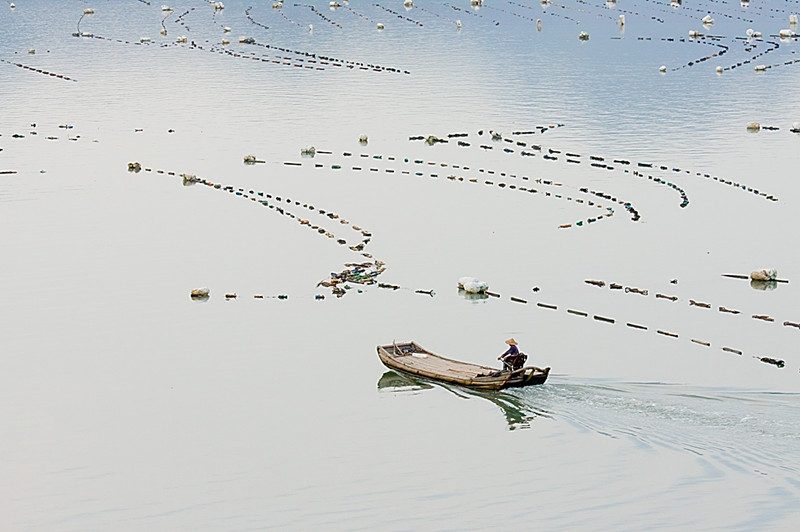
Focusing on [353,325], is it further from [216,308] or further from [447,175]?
[447,175]

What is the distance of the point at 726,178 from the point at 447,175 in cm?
838

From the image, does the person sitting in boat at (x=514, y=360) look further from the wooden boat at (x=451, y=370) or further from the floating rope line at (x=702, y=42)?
the floating rope line at (x=702, y=42)

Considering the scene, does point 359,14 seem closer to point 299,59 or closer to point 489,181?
point 299,59

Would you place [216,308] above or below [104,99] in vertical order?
below

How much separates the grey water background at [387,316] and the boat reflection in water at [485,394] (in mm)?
92

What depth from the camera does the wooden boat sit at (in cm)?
2417

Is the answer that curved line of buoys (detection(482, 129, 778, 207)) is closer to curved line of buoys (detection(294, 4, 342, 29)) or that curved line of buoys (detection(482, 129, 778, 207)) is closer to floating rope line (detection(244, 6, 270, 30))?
curved line of buoys (detection(294, 4, 342, 29))

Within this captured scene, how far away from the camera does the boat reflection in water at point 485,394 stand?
77.5 ft

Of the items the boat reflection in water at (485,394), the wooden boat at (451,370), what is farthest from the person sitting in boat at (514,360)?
the boat reflection in water at (485,394)

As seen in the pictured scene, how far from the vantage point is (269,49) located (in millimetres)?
74562

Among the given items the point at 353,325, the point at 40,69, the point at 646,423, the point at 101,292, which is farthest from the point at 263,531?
the point at 40,69

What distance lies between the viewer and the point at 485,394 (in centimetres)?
2453

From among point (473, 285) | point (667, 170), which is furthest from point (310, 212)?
point (667, 170)

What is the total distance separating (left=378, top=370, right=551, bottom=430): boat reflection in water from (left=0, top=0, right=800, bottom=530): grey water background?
3.6 inches
